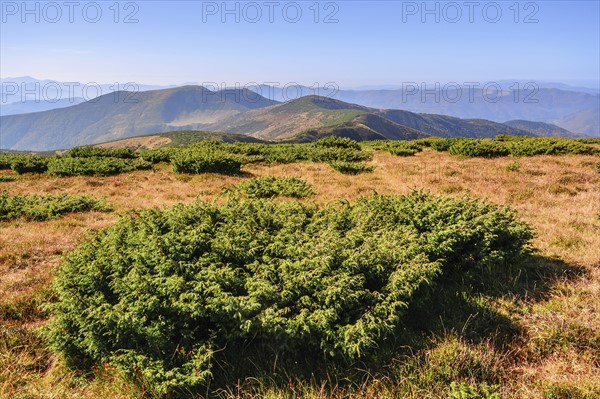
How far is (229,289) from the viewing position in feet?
14.0

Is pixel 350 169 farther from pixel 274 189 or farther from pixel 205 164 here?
pixel 205 164

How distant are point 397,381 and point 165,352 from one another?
274 cm

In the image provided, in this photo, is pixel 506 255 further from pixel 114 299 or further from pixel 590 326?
pixel 114 299

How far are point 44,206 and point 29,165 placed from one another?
34.9 feet

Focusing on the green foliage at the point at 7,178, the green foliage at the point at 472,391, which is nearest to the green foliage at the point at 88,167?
the green foliage at the point at 7,178

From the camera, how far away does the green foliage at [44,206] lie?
10.6 m

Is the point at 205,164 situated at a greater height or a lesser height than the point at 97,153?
lesser

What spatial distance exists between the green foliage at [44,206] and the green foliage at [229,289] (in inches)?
266

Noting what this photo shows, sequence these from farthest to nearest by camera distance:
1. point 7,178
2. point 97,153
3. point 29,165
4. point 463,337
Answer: point 97,153 < point 29,165 < point 7,178 < point 463,337

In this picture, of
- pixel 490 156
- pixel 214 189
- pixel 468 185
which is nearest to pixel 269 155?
pixel 214 189

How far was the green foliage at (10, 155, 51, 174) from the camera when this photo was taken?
18531mm

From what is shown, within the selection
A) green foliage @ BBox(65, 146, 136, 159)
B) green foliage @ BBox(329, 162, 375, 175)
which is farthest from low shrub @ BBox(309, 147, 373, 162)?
green foliage @ BBox(65, 146, 136, 159)

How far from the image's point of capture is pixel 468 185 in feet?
45.8

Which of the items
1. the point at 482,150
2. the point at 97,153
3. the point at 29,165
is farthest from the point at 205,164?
the point at 482,150
